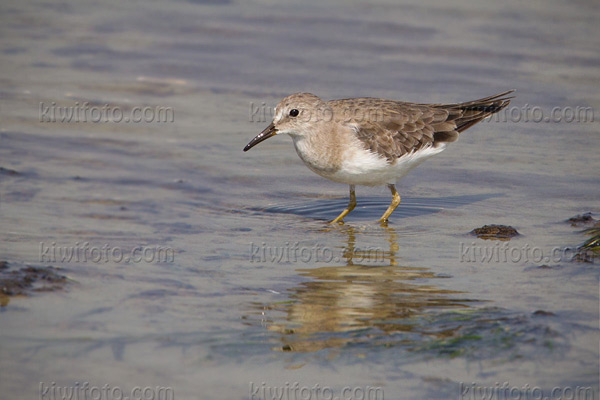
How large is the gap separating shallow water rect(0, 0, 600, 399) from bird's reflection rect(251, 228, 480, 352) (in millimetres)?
25

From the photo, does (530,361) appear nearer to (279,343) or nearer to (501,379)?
(501,379)

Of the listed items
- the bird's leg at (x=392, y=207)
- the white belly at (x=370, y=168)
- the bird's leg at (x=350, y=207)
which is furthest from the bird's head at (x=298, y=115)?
the bird's leg at (x=392, y=207)

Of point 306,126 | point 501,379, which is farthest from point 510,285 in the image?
point 306,126

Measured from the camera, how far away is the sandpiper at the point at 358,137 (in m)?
8.24

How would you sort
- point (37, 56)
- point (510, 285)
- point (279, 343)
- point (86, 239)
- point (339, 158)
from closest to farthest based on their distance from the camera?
point (279, 343) < point (510, 285) < point (86, 239) < point (339, 158) < point (37, 56)

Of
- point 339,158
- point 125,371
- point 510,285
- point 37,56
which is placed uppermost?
point 37,56

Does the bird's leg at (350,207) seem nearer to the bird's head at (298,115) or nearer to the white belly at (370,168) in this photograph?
the white belly at (370,168)

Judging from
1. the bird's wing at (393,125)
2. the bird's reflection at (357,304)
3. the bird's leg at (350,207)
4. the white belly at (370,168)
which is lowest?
the bird's reflection at (357,304)

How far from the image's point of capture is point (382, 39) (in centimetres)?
1368

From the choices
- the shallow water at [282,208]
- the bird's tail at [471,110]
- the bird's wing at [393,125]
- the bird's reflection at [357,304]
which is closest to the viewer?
the shallow water at [282,208]

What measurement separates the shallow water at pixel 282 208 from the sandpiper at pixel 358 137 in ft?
1.73

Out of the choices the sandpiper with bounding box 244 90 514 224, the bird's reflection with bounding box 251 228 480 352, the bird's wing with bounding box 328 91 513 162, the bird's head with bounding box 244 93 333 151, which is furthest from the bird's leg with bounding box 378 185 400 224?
the bird's reflection with bounding box 251 228 480 352

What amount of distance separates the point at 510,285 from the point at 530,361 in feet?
4.50

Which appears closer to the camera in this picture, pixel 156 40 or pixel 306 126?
pixel 306 126
